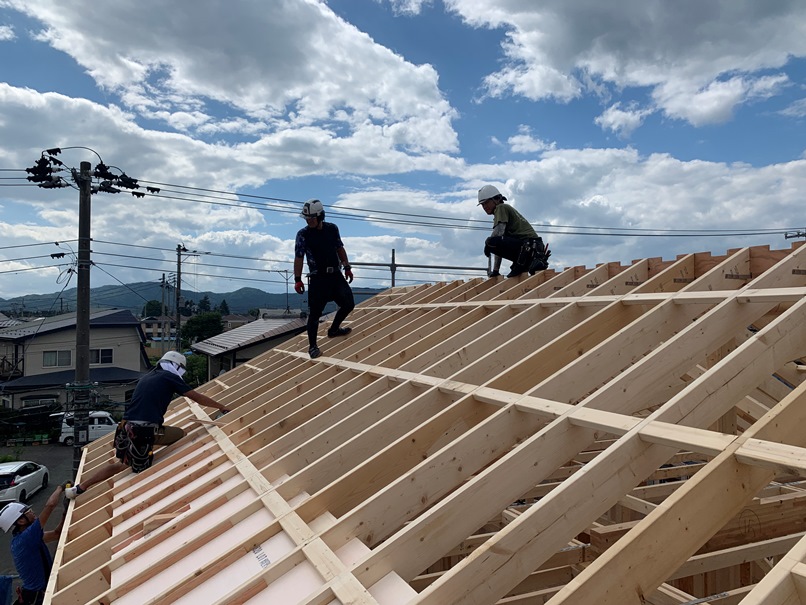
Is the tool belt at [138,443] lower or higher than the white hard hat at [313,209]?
lower

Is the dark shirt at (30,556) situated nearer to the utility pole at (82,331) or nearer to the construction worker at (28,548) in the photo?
the construction worker at (28,548)

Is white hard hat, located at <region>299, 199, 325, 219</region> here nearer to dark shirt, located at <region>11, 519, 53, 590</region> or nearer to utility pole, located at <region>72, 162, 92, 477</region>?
dark shirt, located at <region>11, 519, 53, 590</region>

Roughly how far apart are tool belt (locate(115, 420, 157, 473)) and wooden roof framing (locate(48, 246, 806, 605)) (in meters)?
0.20

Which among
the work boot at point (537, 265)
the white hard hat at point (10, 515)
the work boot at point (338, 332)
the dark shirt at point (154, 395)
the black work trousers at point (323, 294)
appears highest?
the work boot at point (537, 265)

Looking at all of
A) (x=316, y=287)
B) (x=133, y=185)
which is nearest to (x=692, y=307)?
(x=316, y=287)

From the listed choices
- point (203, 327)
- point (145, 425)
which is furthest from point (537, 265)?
point (203, 327)

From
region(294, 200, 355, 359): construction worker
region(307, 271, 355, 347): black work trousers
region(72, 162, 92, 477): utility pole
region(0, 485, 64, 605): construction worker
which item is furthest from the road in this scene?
region(294, 200, 355, 359): construction worker

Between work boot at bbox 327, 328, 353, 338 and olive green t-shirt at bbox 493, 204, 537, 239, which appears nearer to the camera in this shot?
olive green t-shirt at bbox 493, 204, 537, 239

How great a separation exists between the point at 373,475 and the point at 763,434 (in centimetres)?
208

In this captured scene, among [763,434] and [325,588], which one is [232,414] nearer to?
[325,588]

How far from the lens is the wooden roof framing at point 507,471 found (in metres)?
2.20

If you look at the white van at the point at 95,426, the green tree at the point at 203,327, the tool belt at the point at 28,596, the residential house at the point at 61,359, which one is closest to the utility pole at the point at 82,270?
the tool belt at the point at 28,596

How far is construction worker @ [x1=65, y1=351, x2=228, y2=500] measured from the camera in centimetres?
596

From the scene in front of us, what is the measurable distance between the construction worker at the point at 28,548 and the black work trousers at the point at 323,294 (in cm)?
346
